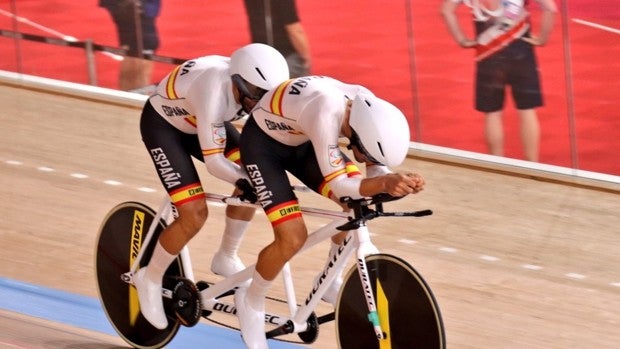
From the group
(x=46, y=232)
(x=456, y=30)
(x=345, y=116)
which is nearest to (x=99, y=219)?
(x=46, y=232)

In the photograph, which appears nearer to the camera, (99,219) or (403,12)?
(99,219)

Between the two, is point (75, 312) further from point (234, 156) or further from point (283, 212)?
point (283, 212)

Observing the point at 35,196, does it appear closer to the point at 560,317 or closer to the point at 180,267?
the point at 180,267

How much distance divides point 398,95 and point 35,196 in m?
2.35

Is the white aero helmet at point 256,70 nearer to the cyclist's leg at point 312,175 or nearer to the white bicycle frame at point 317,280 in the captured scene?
the cyclist's leg at point 312,175

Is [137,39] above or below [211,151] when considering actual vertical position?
below

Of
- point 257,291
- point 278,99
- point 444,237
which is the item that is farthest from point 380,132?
point 444,237

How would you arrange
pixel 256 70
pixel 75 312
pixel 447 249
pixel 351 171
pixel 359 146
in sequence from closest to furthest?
pixel 359 146 → pixel 351 171 → pixel 256 70 → pixel 75 312 → pixel 447 249

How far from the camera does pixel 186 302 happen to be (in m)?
5.64

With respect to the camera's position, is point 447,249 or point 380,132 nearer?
point 380,132

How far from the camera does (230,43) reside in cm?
959

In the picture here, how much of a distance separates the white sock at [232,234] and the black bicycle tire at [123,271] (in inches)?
8.6

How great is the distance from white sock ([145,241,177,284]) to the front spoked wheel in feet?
2.81

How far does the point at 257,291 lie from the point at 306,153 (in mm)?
548
